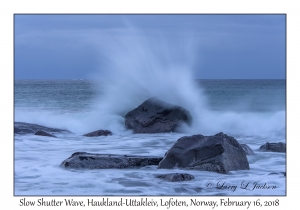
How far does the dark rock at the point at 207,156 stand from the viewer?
21.8 feet

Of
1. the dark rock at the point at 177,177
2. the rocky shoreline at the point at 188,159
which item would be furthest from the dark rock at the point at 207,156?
the dark rock at the point at 177,177

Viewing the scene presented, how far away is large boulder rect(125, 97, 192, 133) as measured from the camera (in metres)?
11.9

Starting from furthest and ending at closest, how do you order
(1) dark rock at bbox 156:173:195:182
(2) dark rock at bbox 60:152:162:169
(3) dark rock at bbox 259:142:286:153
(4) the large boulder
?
(4) the large boulder < (3) dark rock at bbox 259:142:286:153 < (2) dark rock at bbox 60:152:162:169 < (1) dark rock at bbox 156:173:195:182

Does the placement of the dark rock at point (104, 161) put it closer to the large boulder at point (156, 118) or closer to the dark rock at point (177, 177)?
the dark rock at point (177, 177)

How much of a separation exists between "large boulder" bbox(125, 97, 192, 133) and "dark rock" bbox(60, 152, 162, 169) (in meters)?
4.60

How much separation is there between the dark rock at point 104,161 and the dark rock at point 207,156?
29 cm

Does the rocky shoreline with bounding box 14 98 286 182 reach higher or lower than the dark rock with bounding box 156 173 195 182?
higher

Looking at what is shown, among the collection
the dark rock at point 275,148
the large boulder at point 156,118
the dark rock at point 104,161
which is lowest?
the dark rock at point 104,161

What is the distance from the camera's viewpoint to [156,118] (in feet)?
39.8

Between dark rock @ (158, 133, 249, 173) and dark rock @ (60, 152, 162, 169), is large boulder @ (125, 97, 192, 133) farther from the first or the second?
dark rock @ (158, 133, 249, 173)

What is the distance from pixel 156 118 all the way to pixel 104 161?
17.4 feet

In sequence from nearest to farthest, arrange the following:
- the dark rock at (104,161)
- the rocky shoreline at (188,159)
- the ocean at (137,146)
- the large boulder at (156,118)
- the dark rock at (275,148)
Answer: the ocean at (137,146) → the rocky shoreline at (188,159) → the dark rock at (104,161) → the dark rock at (275,148) → the large boulder at (156,118)

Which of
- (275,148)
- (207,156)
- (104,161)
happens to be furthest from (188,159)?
(275,148)

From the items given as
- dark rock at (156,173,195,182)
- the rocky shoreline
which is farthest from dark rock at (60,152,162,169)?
dark rock at (156,173,195,182)
